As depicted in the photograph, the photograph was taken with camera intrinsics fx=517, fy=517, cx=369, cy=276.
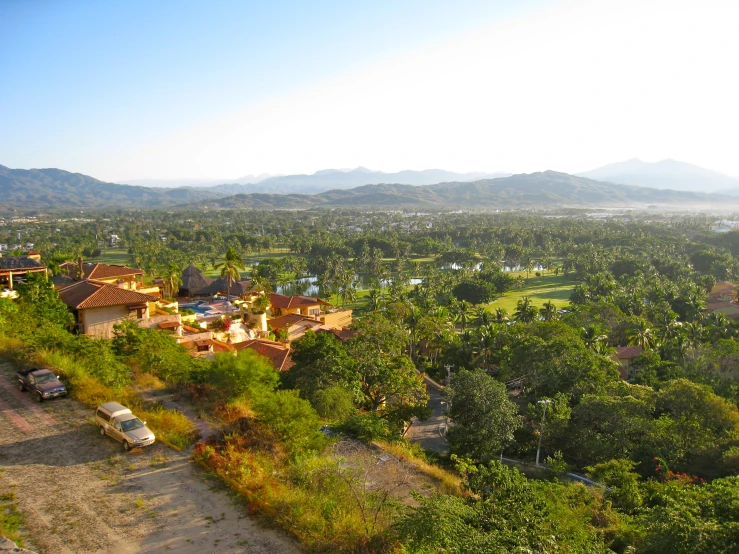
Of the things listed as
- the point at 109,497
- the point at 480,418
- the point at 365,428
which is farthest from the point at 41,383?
the point at 480,418

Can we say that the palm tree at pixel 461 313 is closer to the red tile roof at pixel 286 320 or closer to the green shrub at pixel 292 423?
the red tile roof at pixel 286 320

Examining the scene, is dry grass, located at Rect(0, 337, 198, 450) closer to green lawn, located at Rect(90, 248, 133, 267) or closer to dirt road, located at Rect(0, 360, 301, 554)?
dirt road, located at Rect(0, 360, 301, 554)

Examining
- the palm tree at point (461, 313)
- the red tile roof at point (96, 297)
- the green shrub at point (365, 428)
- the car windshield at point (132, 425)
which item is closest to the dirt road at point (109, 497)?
the car windshield at point (132, 425)

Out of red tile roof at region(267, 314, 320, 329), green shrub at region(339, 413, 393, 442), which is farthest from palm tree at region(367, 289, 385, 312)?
green shrub at region(339, 413, 393, 442)

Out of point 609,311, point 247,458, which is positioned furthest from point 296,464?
point 609,311

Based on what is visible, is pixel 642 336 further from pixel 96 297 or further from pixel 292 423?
pixel 96 297
